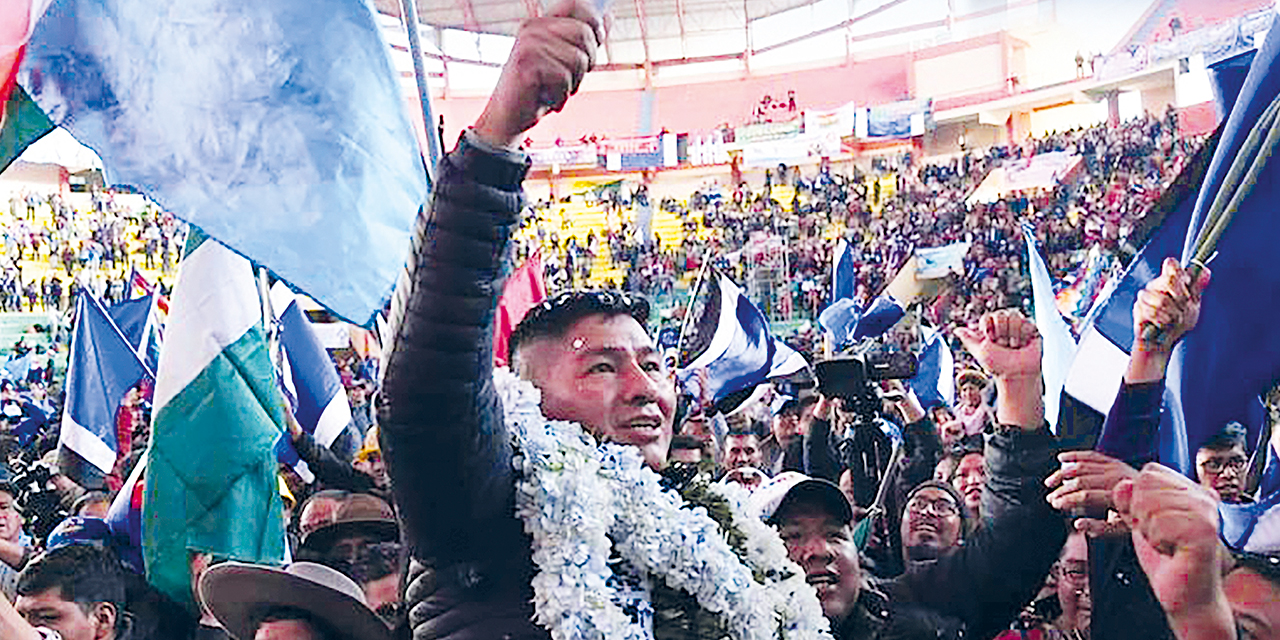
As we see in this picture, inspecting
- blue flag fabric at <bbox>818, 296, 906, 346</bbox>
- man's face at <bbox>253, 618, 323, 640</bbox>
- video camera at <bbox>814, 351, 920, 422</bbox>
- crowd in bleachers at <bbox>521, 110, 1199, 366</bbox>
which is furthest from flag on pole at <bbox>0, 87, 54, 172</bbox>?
crowd in bleachers at <bbox>521, 110, 1199, 366</bbox>

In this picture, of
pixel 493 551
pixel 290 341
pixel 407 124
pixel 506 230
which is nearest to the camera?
pixel 506 230

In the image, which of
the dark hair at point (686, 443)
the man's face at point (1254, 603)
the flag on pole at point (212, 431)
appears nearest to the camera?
the man's face at point (1254, 603)

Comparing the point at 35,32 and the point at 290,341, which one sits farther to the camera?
the point at 290,341

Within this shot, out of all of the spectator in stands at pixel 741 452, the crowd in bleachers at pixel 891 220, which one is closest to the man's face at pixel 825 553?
the spectator in stands at pixel 741 452

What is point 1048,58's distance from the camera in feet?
110

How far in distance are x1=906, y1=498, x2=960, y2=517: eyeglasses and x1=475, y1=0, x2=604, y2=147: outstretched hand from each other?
2.32m

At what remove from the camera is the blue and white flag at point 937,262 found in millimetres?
22125

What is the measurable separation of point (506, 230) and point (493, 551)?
1.46 feet

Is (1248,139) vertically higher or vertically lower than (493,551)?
higher

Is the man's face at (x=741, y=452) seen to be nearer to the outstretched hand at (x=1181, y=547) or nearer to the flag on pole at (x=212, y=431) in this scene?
the flag on pole at (x=212, y=431)

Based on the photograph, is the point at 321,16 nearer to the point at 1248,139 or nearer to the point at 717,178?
the point at 1248,139

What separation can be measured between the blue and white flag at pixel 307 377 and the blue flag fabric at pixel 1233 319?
3.19 metres

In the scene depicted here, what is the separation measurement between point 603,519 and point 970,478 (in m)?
2.63

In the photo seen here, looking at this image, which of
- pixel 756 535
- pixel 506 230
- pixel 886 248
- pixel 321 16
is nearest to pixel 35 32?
pixel 321 16
